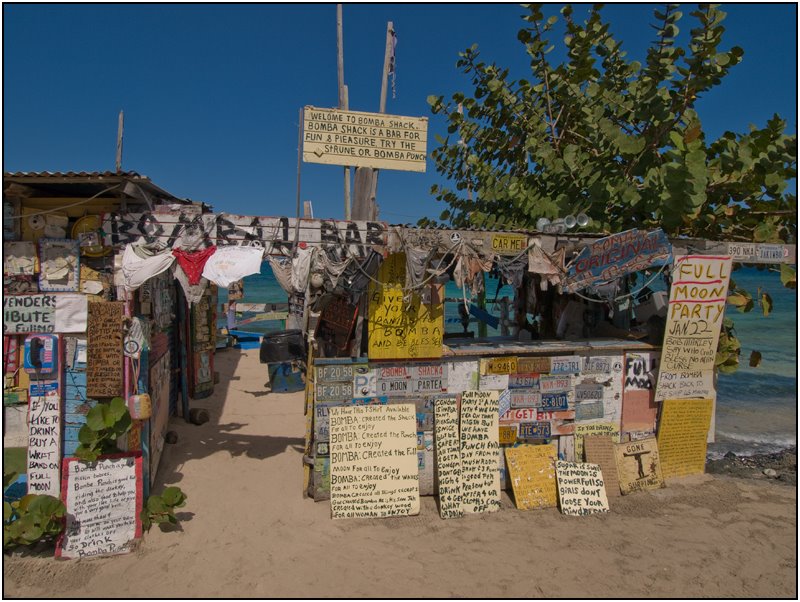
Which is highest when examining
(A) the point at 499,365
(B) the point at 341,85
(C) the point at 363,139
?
(B) the point at 341,85

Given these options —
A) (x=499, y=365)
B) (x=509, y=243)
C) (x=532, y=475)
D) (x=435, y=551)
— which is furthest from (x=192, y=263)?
(x=532, y=475)

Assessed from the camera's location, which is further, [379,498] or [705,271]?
[705,271]

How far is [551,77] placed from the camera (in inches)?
381

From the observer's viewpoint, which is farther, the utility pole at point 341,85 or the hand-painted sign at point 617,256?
the utility pole at point 341,85

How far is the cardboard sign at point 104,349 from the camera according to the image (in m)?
5.46

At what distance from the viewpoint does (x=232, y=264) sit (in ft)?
18.5

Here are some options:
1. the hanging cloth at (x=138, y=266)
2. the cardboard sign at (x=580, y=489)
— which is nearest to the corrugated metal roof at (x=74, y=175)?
the hanging cloth at (x=138, y=266)

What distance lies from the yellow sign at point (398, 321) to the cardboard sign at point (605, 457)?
2637 millimetres

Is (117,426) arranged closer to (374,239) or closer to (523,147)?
(374,239)

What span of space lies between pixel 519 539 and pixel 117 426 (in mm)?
4773

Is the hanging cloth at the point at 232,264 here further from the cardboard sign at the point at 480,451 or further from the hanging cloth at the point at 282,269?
the cardboard sign at the point at 480,451

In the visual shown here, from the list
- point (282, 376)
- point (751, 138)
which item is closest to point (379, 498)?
point (282, 376)

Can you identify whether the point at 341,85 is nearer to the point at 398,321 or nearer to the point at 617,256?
the point at 398,321

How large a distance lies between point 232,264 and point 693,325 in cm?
637
